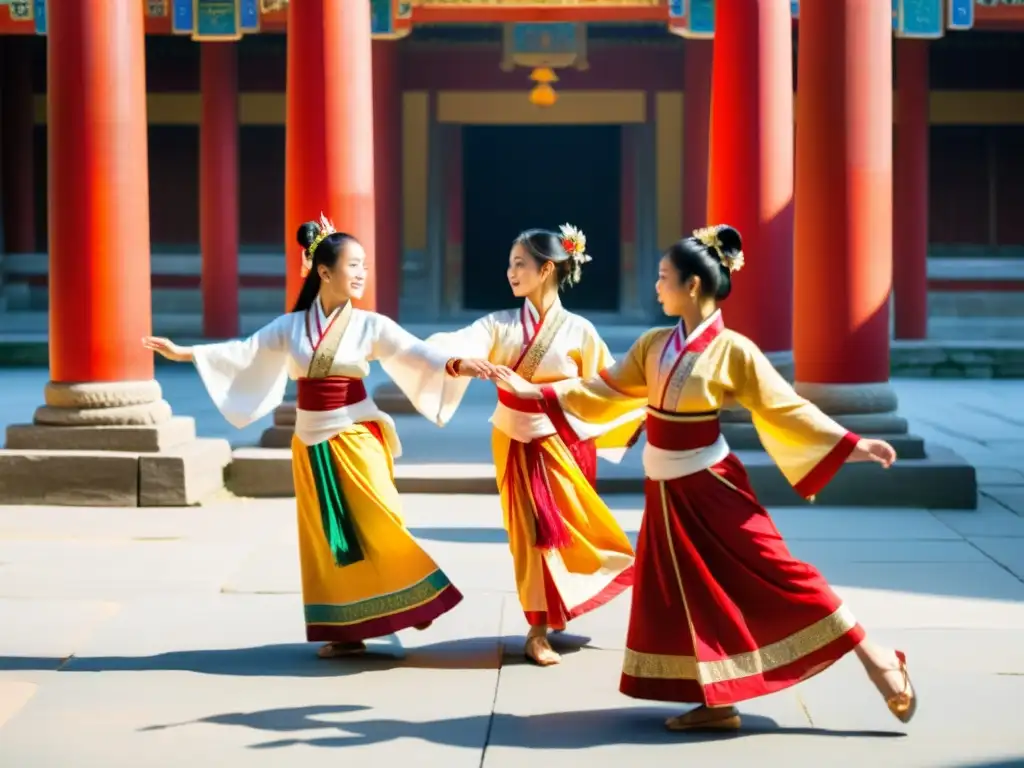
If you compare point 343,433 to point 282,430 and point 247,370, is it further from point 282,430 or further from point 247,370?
point 282,430

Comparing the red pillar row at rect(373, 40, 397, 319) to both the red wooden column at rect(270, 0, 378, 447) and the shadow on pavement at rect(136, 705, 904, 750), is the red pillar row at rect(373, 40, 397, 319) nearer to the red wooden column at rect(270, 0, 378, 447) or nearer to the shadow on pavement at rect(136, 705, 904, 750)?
the red wooden column at rect(270, 0, 378, 447)

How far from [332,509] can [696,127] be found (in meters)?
11.3

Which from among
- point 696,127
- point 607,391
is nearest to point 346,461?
point 607,391

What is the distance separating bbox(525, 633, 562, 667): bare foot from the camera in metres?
4.51

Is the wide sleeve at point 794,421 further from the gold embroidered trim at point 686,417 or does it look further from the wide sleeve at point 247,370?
the wide sleeve at point 247,370

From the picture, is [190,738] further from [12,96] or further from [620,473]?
[12,96]

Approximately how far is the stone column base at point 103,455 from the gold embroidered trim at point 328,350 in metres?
2.76

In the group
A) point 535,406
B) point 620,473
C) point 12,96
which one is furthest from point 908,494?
point 12,96

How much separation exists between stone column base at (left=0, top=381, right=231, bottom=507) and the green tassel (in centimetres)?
277

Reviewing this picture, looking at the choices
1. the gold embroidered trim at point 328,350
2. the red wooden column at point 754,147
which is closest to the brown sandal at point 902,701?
the gold embroidered trim at point 328,350

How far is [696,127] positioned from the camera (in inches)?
601

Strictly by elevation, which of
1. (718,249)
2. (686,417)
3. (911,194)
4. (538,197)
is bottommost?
(686,417)

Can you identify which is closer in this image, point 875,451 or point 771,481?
point 875,451

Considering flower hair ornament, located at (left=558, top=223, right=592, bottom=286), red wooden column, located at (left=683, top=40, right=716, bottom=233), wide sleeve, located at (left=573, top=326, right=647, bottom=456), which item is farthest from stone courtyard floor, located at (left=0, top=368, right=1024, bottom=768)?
red wooden column, located at (left=683, top=40, right=716, bottom=233)
